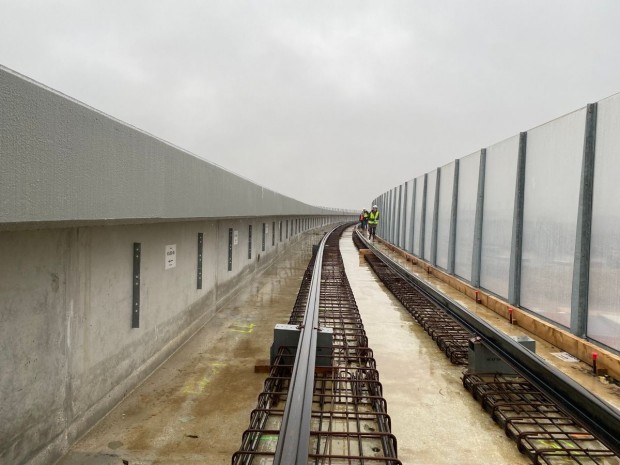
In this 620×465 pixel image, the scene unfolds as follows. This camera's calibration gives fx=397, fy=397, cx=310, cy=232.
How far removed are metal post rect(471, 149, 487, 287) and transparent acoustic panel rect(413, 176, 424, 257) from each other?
5.75 m

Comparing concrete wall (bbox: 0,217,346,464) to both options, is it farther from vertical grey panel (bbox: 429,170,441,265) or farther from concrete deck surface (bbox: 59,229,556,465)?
vertical grey panel (bbox: 429,170,441,265)

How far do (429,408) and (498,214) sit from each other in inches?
207

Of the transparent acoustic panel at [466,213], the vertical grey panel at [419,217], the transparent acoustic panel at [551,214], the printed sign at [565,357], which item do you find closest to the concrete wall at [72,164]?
the printed sign at [565,357]

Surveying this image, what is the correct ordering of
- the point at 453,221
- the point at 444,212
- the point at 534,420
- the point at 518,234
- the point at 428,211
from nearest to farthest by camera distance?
the point at 534,420, the point at 518,234, the point at 453,221, the point at 444,212, the point at 428,211

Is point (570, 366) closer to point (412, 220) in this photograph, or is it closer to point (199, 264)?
point (199, 264)

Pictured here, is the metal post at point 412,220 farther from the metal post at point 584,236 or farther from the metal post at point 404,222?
the metal post at point 584,236

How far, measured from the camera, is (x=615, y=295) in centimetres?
449

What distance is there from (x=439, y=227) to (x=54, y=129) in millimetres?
11424

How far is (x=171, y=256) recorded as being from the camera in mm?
5520

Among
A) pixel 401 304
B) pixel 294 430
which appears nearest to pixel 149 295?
pixel 294 430

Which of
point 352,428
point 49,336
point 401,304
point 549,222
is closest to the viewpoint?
point 49,336

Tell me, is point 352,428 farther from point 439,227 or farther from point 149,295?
point 439,227

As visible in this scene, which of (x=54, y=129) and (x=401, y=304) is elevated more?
(x=54, y=129)

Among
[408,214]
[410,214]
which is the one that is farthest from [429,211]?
[408,214]
